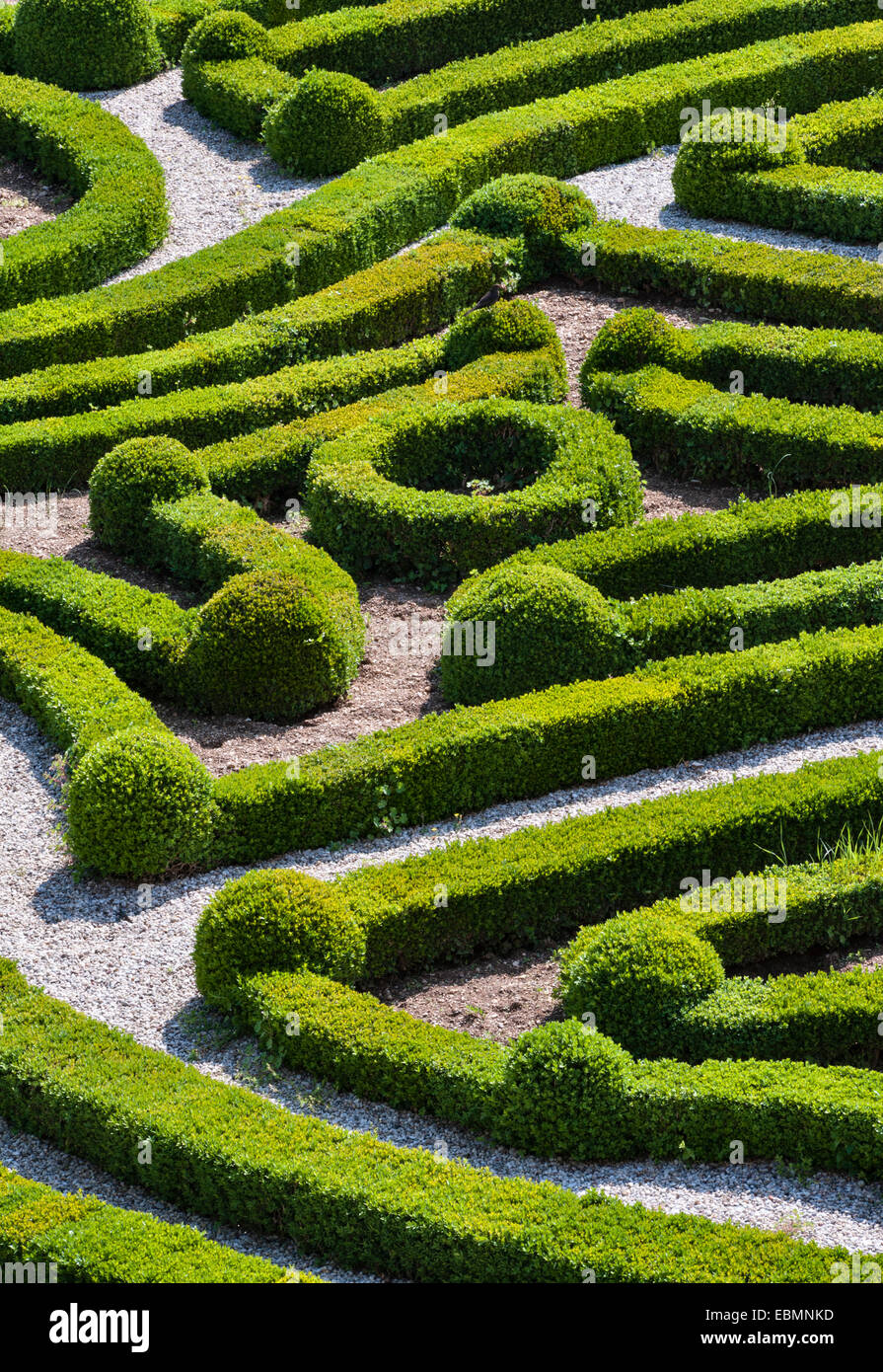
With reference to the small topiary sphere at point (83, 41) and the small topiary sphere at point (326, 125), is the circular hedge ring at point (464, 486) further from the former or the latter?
the small topiary sphere at point (83, 41)

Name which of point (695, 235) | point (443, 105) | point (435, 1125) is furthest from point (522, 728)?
point (443, 105)

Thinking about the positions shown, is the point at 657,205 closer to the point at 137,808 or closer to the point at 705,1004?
the point at 137,808

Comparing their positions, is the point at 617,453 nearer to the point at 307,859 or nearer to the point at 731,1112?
the point at 307,859

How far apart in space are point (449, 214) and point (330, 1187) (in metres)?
15.5

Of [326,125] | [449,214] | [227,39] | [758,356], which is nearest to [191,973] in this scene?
[758,356]

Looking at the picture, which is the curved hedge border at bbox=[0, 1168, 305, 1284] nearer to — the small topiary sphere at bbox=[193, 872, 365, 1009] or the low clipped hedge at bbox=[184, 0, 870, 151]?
the small topiary sphere at bbox=[193, 872, 365, 1009]

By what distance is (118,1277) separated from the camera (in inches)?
395

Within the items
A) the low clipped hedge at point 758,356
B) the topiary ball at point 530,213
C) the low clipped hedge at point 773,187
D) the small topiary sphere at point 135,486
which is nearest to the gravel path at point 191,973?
the small topiary sphere at point 135,486

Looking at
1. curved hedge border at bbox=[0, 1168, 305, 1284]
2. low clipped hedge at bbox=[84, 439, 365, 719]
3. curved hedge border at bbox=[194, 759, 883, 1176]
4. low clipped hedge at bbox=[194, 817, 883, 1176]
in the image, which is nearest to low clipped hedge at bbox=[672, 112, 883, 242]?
low clipped hedge at bbox=[84, 439, 365, 719]

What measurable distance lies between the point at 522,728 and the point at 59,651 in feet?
13.1

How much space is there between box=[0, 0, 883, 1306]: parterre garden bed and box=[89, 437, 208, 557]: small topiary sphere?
1.8 inches

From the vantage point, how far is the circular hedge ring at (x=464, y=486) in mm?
17016

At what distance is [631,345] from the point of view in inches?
769

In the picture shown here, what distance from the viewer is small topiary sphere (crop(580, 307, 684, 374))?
64.1 ft
